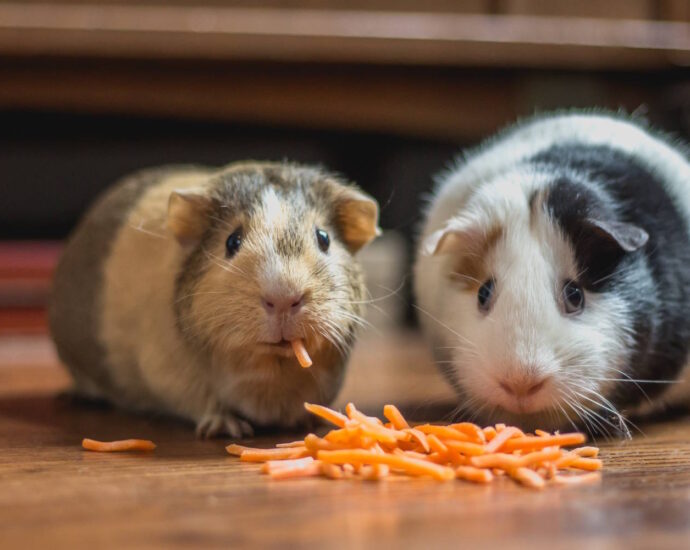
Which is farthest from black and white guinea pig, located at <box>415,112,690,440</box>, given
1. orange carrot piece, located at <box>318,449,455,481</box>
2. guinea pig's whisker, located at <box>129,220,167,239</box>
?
guinea pig's whisker, located at <box>129,220,167,239</box>

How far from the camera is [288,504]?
1614 mm

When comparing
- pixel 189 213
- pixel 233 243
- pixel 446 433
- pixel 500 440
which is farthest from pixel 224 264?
pixel 500 440

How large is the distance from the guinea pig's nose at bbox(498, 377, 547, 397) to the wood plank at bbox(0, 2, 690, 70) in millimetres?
2666

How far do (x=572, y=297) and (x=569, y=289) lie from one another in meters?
0.02

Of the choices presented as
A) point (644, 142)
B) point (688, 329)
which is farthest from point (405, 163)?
point (688, 329)

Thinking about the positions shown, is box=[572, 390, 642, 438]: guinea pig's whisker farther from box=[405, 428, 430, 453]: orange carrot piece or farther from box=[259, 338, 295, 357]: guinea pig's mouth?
box=[259, 338, 295, 357]: guinea pig's mouth

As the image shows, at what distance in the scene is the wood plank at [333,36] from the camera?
4250 mm

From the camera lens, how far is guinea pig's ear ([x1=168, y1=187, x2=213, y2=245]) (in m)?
2.32

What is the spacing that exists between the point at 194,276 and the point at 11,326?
10.6 ft

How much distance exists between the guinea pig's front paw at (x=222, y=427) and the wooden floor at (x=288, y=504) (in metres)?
0.05

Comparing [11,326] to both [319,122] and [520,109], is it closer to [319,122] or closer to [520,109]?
[319,122]

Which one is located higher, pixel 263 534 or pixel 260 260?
pixel 260 260

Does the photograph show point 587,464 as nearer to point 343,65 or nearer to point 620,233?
point 620,233

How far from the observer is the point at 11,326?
5.14 meters
